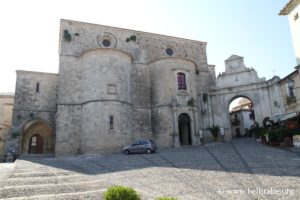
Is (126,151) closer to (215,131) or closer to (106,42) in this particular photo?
(215,131)

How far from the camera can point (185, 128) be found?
2623cm

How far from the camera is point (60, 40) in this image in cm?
2550

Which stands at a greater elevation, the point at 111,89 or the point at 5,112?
the point at 111,89

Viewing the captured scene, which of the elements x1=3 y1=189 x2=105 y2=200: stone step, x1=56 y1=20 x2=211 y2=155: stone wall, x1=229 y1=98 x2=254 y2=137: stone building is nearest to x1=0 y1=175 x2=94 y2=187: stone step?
x1=3 y1=189 x2=105 y2=200: stone step

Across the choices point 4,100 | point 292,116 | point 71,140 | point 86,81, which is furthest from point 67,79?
point 292,116

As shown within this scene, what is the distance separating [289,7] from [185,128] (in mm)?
14004

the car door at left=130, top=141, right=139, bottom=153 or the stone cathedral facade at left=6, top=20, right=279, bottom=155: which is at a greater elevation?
the stone cathedral facade at left=6, top=20, right=279, bottom=155

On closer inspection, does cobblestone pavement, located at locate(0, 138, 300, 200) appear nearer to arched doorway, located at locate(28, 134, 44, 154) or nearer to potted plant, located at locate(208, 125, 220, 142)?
potted plant, located at locate(208, 125, 220, 142)

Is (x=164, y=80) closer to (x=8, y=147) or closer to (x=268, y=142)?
(x=268, y=142)

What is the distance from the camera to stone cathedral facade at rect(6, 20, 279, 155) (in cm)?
2264

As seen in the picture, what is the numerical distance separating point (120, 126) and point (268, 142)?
11880 millimetres

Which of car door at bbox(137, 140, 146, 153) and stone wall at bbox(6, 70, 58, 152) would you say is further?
stone wall at bbox(6, 70, 58, 152)

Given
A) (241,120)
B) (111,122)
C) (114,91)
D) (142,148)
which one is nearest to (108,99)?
(114,91)

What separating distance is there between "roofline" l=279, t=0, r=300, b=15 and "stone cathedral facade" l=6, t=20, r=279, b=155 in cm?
790
